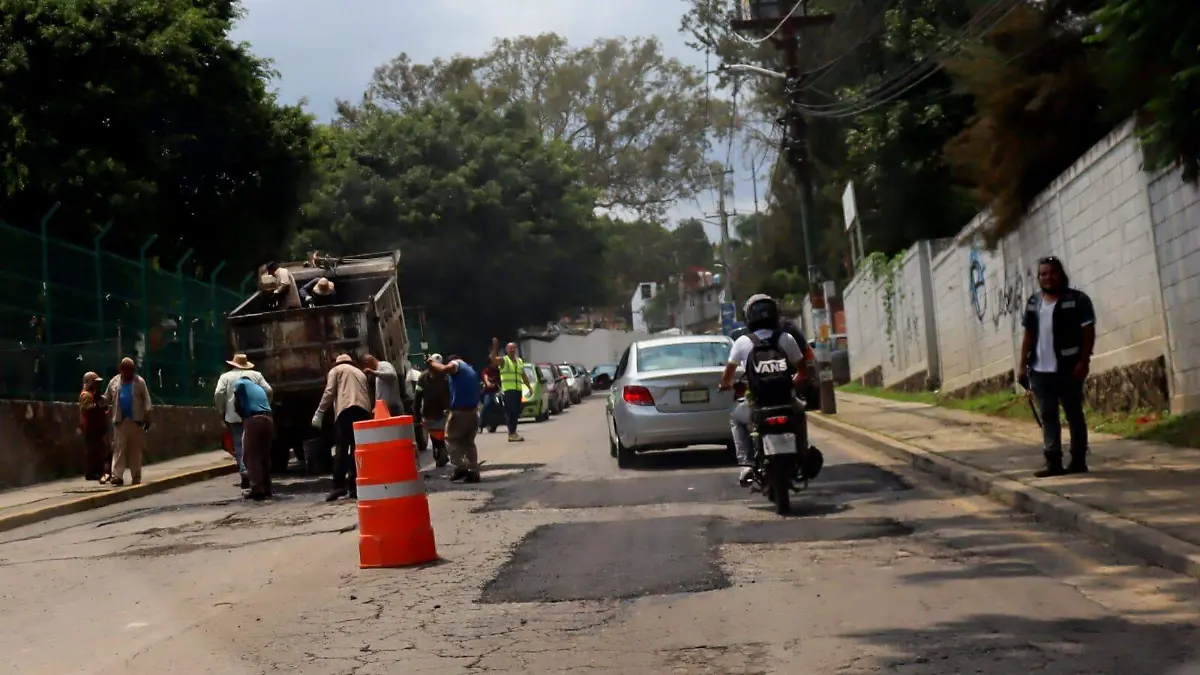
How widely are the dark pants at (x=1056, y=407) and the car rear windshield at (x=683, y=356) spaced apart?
17.9ft

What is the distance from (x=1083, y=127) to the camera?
1883 cm

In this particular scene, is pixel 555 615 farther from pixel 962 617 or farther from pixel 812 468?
pixel 812 468

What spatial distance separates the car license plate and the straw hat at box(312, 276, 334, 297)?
9595 mm

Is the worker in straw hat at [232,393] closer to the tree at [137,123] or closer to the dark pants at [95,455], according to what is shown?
the dark pants at [95,455]

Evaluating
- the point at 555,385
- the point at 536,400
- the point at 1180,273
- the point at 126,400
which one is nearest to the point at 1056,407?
the point at 1180,273

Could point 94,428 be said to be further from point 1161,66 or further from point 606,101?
point 606,101

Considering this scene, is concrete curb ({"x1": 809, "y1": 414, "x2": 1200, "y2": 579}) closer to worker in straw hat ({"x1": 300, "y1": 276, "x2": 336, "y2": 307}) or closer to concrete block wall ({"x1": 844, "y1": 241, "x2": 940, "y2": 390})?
worker in straw hat ({"x1": 300, "y1": 276, "x2": 336, "y2": 307})

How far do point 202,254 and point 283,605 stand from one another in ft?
78.2

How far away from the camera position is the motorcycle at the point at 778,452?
11047mm

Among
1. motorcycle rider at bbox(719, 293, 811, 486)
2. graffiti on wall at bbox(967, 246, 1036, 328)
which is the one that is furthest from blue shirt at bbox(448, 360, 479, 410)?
graffiti on wall at bbox(967, 246, 1036, 328)

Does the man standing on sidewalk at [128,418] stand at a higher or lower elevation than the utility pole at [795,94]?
lower

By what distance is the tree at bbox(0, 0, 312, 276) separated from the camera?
25406 mm

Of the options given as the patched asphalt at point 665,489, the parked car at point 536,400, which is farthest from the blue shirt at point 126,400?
the parked car at point 536,400

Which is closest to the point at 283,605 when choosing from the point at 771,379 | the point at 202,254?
the point at 771,379
